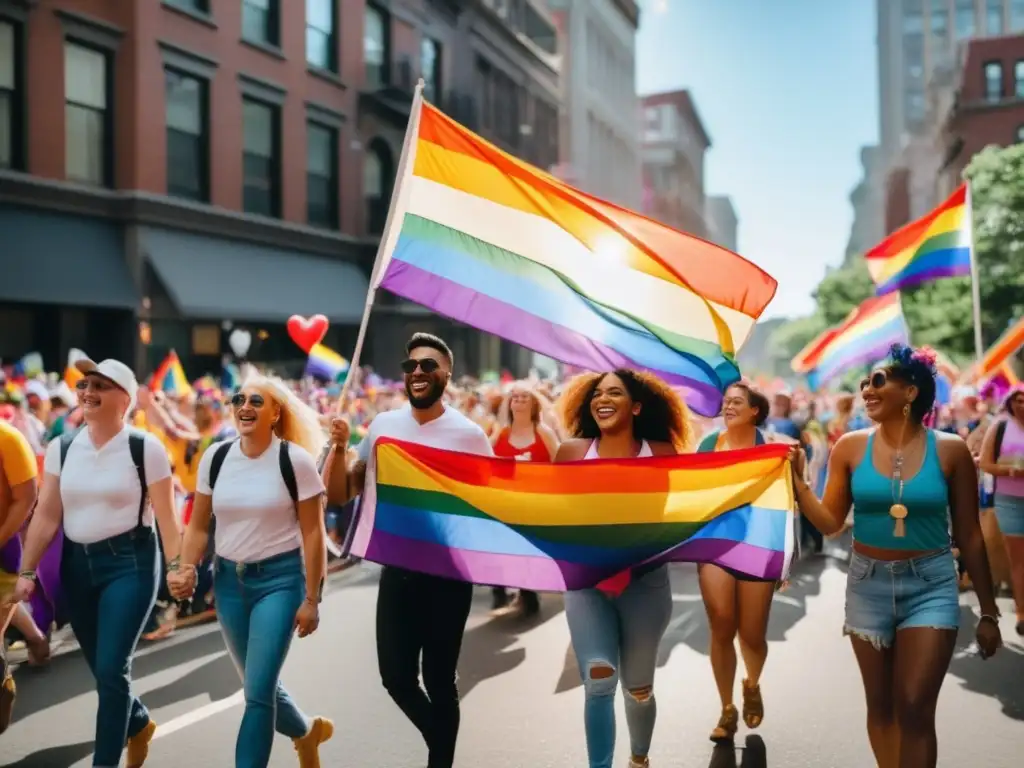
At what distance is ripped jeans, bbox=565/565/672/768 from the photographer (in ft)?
15.1

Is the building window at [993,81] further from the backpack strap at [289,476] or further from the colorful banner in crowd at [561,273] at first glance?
the backpack strap at [289,476]

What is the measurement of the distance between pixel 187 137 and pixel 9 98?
4.05m

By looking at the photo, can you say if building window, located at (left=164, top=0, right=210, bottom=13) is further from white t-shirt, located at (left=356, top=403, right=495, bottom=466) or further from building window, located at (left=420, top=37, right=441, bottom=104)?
white t-shirt, located at (left=356, top=403, right=495, bottom=466)

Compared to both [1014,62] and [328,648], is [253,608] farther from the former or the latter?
[1014,62]

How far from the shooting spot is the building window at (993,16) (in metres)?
122

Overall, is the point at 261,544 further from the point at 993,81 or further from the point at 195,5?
the point at 993,81

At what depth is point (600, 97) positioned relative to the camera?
61.8 m

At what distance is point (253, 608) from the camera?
4.57 metres

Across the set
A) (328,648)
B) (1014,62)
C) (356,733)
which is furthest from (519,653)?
(1014,62)

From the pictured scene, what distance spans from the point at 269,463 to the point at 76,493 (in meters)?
0.87

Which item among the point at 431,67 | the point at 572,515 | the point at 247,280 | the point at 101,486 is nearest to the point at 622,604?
Answer: the point at 572,515

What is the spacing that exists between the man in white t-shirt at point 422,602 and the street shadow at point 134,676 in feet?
7.37

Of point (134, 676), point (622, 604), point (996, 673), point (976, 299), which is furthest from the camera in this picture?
point (976, 299)

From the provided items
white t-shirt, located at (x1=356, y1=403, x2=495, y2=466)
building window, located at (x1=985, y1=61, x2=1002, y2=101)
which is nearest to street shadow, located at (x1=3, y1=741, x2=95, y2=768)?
white t-shirt, located at (x1=356, y1=403, x2=495, y2=466)
